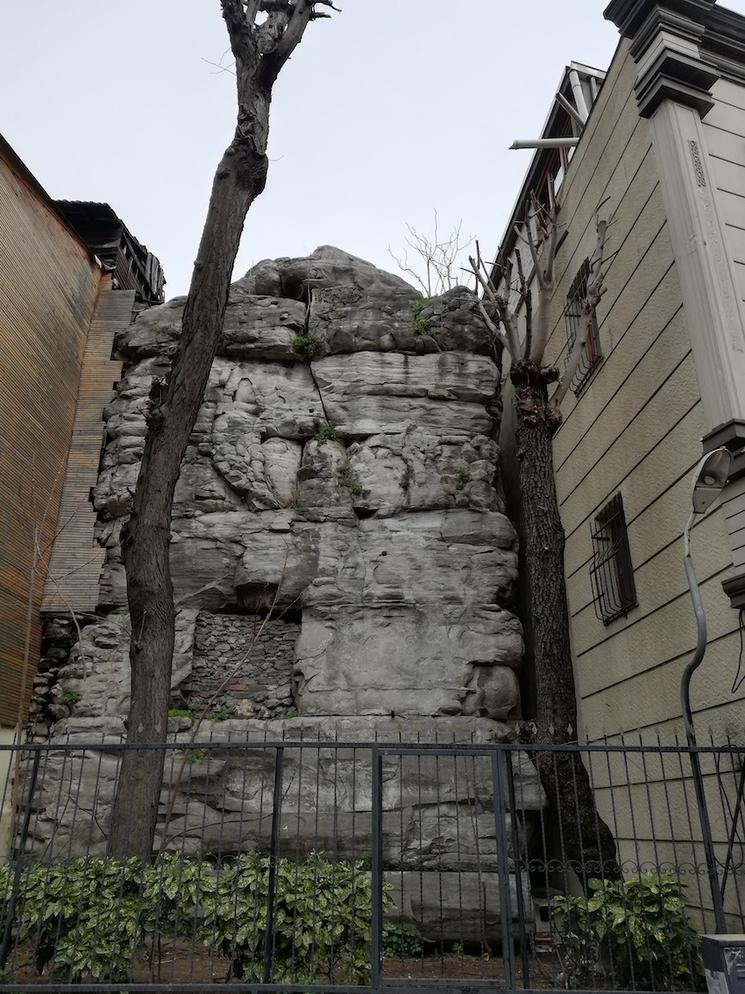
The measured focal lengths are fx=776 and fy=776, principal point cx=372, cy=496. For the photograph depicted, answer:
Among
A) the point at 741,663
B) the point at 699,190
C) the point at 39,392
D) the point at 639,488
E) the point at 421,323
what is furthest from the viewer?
the point at 421,323

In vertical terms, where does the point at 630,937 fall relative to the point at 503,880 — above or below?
below

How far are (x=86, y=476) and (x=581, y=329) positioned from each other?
6857 millimetres

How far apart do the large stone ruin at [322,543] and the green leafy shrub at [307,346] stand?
5 cm

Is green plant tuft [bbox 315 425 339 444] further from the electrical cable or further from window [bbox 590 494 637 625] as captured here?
the electrical cable

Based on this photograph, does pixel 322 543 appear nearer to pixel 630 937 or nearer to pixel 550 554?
pixel 550 554

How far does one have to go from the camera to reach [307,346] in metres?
11.5

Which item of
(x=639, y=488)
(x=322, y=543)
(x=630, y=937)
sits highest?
(x=322, y=543)

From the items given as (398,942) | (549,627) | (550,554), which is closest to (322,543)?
(550,554)

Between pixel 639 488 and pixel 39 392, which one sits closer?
pixel 639 488

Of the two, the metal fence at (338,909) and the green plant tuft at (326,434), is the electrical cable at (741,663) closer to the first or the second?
the metal fence at (338,909)

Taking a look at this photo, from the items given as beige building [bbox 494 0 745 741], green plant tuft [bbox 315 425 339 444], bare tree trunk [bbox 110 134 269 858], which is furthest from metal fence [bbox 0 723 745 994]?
green plant tuft [bbox 315 425 339 444]

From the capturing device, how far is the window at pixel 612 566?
25.7 feet

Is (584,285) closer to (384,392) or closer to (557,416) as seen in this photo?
(557,416)

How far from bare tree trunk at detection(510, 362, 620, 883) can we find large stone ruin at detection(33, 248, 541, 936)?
1.10 m
